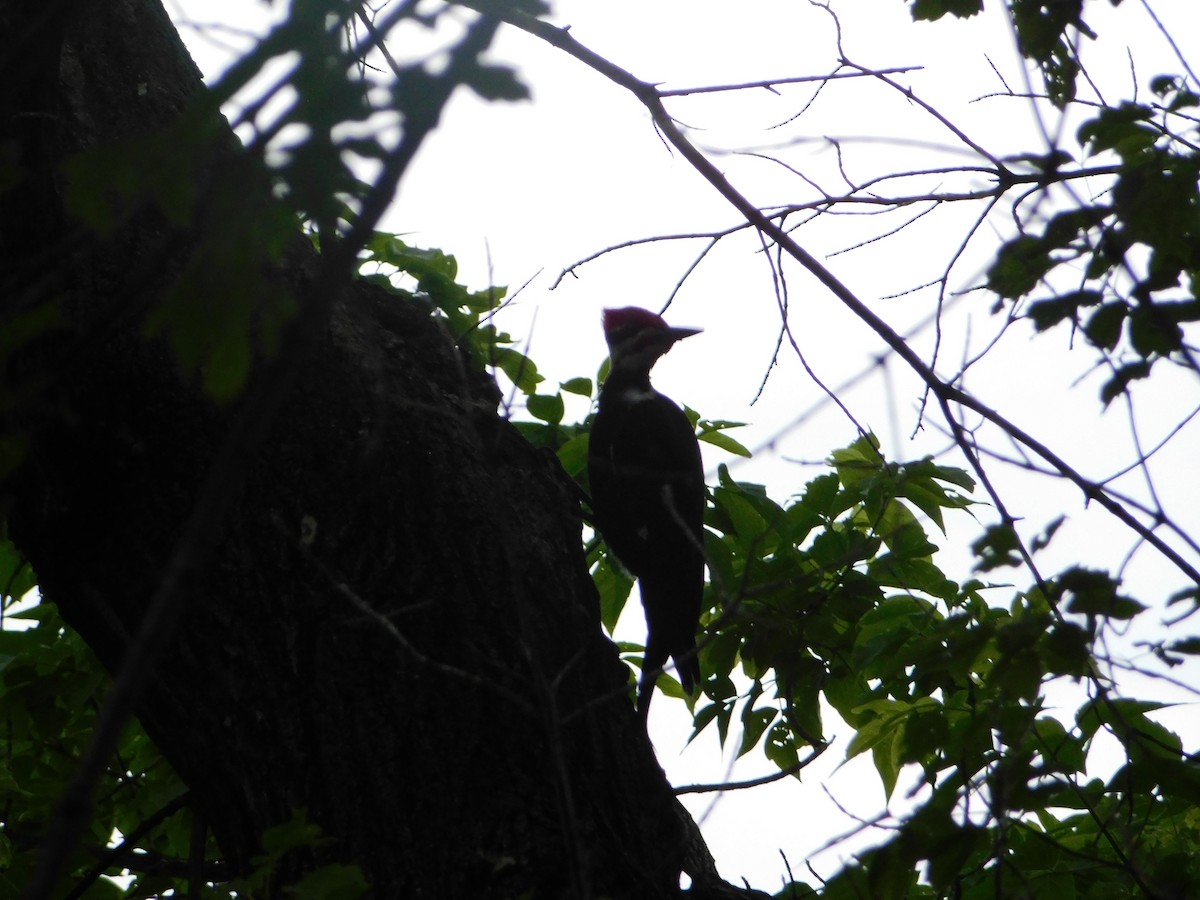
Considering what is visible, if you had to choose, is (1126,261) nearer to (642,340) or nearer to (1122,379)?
(1122,379)

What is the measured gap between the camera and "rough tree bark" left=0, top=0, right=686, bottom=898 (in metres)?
A: 1.83

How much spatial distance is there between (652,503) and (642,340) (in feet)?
3.14

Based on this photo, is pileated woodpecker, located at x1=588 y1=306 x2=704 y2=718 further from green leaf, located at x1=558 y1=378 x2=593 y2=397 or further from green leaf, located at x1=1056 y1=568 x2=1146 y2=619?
green leaf, located at x1=1056 y1=568 x2=1146 y2=619

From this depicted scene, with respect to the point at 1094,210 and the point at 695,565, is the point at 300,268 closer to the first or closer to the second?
the point at 1094,210

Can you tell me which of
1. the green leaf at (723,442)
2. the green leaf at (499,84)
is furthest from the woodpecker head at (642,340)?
the green leaf at (499,84)

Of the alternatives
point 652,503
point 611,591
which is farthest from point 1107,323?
point 652,503

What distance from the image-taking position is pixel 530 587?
217cm

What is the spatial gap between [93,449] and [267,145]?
1141mm

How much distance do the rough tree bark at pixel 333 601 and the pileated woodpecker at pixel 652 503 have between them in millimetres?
1418

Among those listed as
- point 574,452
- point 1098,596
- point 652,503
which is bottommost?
point 1098,596

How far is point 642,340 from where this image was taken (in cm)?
503

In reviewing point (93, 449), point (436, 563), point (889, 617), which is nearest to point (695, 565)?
point (889, 617)

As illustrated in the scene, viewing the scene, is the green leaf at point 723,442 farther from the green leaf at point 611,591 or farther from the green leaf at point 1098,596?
the green leaf at point 1098,596

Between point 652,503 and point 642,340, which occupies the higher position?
point 642,340
